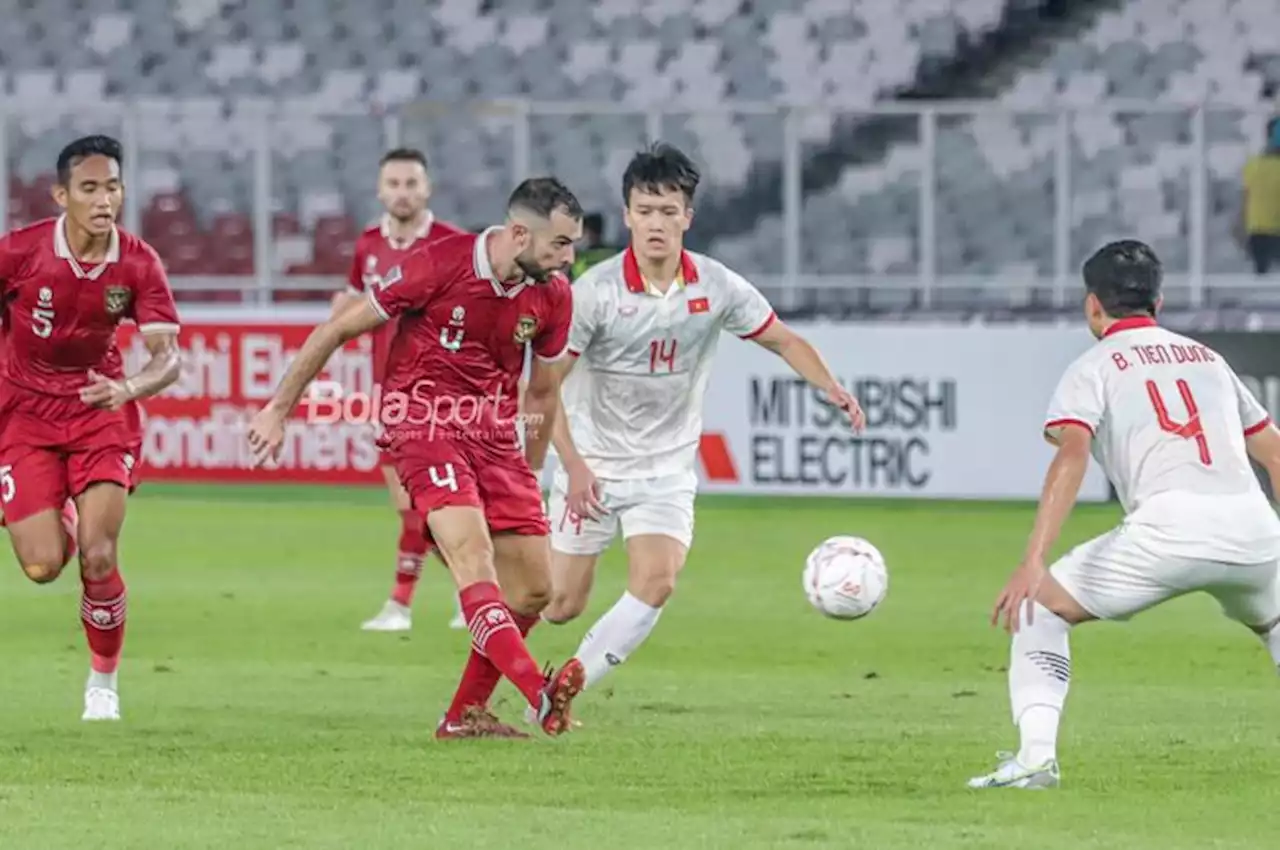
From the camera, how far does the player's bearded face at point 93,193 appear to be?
9766 millimetres

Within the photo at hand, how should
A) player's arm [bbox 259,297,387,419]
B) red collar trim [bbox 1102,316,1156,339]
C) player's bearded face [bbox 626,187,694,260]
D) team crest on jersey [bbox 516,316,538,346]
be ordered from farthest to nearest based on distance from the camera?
player's bearded face [bbox 626,187,694,260]
team crest on jersey [bbox 516,316,538,346]
player's arm [bbox 259,297,387,419]
red collar trim [bbox 1102,316,1156,339]

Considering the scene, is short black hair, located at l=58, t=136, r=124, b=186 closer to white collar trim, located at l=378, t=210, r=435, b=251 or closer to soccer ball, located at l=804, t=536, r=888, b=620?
soccer ball, located at l=804, t=536, r=888, b=620

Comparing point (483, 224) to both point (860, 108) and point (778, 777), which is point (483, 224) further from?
point (778, 777)

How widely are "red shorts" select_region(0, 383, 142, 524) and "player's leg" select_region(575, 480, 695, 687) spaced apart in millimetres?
1810

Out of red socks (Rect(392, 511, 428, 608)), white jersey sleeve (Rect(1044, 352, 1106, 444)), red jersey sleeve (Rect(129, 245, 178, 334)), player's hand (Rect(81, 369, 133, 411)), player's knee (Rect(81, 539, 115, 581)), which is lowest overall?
red socks (Rect(392, 511, 428, 608))

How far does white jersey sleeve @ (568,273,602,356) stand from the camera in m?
9.96

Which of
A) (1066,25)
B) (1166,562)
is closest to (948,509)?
(1066,25)

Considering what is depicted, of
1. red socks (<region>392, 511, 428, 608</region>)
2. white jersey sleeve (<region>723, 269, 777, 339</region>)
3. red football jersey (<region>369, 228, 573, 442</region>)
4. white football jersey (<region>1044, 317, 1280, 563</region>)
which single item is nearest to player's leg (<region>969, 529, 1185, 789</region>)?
white football jersey (<region>1044, 317, 1280, 563</region>)

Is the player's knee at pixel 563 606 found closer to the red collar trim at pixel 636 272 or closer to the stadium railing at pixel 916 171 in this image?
the red collar trim at pixel 636 272

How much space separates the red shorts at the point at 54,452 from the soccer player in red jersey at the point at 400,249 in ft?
10.7

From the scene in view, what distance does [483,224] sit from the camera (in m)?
22.3

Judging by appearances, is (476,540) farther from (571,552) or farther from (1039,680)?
(1039,680)

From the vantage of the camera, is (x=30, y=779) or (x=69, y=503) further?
(x=69, y=503)

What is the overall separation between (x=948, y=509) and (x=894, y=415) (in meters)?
0.80
